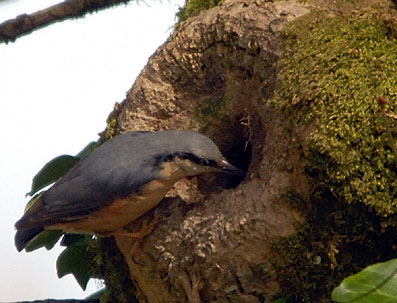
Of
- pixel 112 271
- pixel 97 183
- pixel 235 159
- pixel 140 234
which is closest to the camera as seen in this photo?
pixel 140 234

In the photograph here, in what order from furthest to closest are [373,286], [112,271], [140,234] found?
[112,271], [140,234], [373,286]

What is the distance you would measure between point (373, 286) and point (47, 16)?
202 cm

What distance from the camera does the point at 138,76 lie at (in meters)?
2.96

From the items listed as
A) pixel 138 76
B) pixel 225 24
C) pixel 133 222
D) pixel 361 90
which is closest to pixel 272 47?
pixel 225 24

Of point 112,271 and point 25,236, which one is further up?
point 25,236

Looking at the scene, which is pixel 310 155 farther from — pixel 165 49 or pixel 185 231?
pixel 165 49

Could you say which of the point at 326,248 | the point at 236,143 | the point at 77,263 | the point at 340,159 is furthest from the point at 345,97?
the point at 77,263

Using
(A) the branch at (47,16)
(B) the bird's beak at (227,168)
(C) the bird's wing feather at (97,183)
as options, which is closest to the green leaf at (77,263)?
(C) the bird's wing feather at (97,183)

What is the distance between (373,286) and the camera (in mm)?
1557

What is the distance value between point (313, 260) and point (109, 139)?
101 cm

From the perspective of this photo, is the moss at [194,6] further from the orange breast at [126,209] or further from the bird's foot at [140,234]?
the bird's foot at [140,234]

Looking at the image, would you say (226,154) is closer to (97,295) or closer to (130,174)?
(130,174)

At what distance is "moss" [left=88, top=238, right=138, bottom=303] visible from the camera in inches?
111

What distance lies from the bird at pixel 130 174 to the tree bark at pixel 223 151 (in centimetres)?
8
